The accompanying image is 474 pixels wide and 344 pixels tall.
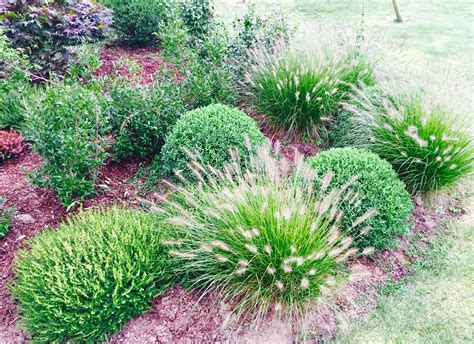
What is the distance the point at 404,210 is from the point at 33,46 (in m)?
4.98

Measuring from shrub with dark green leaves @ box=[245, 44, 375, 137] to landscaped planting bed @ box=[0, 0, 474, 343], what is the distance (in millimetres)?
26

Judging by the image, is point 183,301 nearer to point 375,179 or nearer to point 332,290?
point 332,290

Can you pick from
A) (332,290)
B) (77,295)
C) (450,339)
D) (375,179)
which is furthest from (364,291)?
(77,295)

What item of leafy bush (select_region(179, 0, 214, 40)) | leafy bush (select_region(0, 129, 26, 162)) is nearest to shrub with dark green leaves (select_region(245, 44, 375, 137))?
leafy bush (select_region(179, 0, 214, 40))

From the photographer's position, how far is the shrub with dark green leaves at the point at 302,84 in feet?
15.1

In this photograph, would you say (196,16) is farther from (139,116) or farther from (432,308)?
(432,308)

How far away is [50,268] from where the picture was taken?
8.73 feet

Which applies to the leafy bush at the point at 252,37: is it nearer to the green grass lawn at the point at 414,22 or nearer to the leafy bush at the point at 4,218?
the green grass lawn at the point at 414,22

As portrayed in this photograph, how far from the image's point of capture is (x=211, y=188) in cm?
356

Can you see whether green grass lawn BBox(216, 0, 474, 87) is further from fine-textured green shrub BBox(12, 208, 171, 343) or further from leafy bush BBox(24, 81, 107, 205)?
fine-textured green shrub BBox(12, 208, 171, 343)

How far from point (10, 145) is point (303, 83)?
3479 mm

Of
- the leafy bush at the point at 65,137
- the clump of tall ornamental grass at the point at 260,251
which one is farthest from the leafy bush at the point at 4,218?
the clump of tall ornamental grass at the point at 260,251

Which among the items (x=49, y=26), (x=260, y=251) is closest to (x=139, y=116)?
(x=49, y=26)

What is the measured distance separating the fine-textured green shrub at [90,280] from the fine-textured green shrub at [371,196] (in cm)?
164
